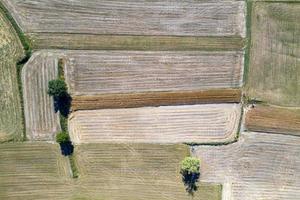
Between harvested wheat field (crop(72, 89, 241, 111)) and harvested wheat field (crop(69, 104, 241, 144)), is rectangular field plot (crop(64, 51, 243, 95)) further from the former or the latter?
harvested wheat field (crop(69, 104, 241, 144))

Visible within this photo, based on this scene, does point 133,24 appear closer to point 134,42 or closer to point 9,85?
point 134,42

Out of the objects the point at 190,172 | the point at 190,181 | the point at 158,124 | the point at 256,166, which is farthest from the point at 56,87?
the point at 256,166

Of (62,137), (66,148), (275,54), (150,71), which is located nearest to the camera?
(62,137)

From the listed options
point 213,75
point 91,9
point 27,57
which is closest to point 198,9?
point 213,75

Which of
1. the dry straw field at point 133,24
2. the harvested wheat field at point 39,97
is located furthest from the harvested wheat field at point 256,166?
the harvested wheat field at point 39,97

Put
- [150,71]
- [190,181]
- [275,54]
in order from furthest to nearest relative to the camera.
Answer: [190,181] → [150,71] → [275,54]
